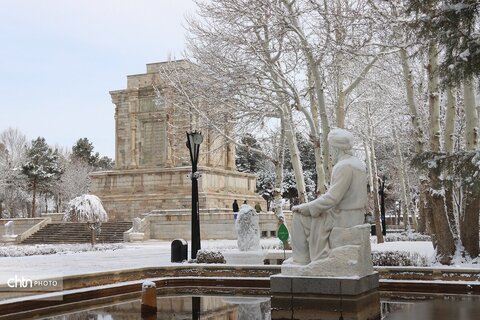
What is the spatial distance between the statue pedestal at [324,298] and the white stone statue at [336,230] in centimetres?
15

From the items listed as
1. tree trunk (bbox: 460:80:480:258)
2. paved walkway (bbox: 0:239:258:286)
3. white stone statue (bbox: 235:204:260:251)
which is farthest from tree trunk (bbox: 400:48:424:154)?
paved walkway (bbox: 0:239:258:286)

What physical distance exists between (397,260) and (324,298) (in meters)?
5.36

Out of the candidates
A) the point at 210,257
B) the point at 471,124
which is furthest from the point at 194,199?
the point at 471,124

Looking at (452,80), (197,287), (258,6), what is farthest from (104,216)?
(452,80)

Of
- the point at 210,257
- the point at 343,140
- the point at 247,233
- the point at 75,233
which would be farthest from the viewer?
the point at 75,233

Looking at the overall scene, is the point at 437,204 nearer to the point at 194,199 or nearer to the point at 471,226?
the point at 471,226

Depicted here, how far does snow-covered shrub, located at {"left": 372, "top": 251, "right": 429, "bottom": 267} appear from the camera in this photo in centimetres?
1280

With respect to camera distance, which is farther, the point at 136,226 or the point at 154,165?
the point at 154,165

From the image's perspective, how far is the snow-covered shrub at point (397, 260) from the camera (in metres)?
12.8

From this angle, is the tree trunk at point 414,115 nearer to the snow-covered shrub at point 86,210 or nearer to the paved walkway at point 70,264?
the paved walkway at point 70,264

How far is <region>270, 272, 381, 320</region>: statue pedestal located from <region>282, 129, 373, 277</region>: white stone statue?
0.50 feet

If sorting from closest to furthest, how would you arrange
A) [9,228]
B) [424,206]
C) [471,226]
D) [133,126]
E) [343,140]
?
[343,140], [471,226], [424,206], [9,228], [133,126]

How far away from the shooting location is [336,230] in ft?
26.9

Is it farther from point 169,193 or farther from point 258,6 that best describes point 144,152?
point 258,6
